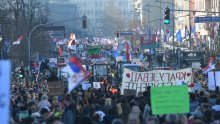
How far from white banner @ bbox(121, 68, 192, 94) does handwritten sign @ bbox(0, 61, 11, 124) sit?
15.7 m

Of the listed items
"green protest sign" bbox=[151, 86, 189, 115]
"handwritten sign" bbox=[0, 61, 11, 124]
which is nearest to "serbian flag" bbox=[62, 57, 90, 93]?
"green protest sign" bbox=[151, 86, 189, 115]

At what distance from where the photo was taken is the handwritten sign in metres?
11.2

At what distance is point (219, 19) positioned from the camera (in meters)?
41.2

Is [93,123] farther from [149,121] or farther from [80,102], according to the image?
[80,102]

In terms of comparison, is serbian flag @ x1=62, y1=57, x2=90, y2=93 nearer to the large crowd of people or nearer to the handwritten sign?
the large crowd of people

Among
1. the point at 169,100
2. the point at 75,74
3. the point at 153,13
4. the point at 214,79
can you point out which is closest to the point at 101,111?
the point at 75,74

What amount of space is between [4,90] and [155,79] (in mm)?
16090

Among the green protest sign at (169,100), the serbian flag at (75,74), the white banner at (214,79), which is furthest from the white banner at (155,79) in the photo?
the green protest sign at (169,100)

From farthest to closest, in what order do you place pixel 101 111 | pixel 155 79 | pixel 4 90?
1. pixel 155 79
2. pixel 101 111
3. pixel 4 90

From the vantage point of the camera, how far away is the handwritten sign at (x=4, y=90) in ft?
36.8

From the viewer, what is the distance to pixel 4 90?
448 inches

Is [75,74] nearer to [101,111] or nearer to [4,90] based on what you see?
[101,111]

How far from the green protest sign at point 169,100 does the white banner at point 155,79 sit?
38.0 ft

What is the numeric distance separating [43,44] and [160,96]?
213ft
